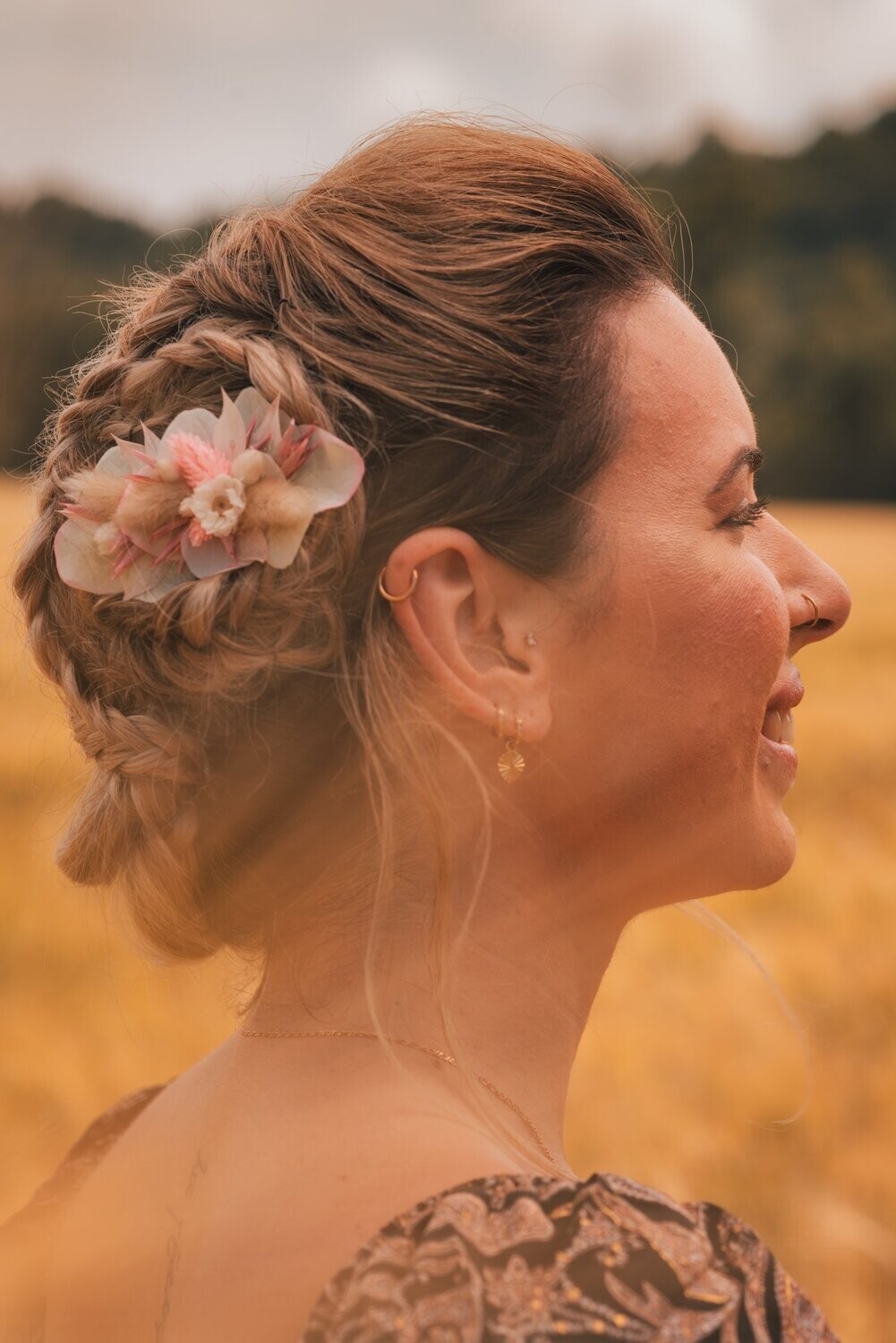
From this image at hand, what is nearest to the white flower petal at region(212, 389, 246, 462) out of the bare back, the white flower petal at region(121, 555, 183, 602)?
the white flower petal at region(121, 555, 183, 602)

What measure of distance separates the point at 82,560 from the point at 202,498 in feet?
0.52

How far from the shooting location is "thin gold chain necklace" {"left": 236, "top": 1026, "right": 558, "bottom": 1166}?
1.36m

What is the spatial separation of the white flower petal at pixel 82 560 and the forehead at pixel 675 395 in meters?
0.57

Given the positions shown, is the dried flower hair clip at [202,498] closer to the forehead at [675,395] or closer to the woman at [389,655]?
the woman at [389,655]

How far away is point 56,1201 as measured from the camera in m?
1.64

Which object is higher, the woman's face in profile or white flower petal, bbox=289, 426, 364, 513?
white flower petal, bbox=289, 426, 364, 513

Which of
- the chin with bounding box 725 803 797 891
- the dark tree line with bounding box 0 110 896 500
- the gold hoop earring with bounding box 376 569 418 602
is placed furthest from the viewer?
the dark tree line with bounding box 0 110 896 500

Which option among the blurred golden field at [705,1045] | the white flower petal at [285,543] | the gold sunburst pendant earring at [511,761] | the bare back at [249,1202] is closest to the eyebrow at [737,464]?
the gold sunburst pendant earring at [511,761]

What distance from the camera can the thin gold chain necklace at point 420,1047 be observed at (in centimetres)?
136

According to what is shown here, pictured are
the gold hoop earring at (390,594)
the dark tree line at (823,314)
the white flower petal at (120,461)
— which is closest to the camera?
the gold hoop earring at (390,594)

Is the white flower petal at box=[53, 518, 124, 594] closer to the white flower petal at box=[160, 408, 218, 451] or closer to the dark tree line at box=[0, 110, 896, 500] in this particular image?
the white flower petal at box=[160, 408, 218, 451]

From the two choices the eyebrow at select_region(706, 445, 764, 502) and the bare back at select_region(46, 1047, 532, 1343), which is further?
the eyebrow at select_region(706, 445, 764, 502)

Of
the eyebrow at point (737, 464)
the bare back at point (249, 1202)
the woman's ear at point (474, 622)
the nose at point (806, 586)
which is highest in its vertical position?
the eyebrow at point (737, 464)

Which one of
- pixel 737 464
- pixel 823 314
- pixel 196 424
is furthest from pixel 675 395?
pixel 823 314
